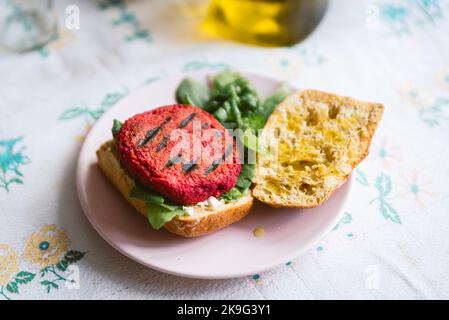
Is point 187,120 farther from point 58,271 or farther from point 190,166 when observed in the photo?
point 58,271

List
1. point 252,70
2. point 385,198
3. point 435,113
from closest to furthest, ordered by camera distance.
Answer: point 385,198 → point 435,113 → point 252,70

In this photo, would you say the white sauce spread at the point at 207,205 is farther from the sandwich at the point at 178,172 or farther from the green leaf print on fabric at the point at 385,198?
the green leaf print on fabric at the point at 385,198

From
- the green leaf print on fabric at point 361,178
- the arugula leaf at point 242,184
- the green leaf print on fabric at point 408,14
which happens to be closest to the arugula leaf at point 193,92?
the arugula leaf at point 242,184

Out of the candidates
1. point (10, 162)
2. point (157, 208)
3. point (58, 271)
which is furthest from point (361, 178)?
point (10, 162)

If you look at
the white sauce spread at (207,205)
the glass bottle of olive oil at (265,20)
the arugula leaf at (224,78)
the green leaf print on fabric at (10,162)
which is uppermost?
the glass bottle of olive oil at (265,20)
